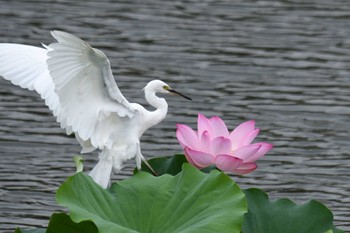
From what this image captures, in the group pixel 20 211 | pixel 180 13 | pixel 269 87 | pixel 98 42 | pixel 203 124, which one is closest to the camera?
pixel 203 124

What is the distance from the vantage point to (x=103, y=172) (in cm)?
524

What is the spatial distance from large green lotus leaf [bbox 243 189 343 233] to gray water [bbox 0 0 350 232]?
7.58 ft

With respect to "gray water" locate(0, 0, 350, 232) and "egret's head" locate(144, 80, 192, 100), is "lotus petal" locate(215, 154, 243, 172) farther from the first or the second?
"gray water" locate(0, 0, 350, 232)

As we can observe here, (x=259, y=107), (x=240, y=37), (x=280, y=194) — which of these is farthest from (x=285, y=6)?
(x=280, y=194)

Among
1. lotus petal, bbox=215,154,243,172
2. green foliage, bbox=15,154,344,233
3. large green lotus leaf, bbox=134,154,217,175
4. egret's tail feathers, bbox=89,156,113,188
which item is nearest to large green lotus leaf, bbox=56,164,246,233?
green foliage, bbox=15,154,344,233

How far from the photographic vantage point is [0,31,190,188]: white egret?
499cm

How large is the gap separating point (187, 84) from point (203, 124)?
5024 mm

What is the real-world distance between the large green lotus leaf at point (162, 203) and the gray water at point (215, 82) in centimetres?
260

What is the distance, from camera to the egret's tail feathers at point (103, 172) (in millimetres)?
5202

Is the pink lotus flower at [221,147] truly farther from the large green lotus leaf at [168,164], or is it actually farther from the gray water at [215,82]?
the gray water at [215,82]

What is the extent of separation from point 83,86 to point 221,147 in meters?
1.03

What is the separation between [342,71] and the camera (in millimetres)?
9812

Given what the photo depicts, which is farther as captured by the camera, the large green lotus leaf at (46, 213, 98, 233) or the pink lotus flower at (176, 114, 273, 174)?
the pink lotus flower at (176, 114, 273, 174)

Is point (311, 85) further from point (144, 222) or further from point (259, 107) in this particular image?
point (144, 222)
